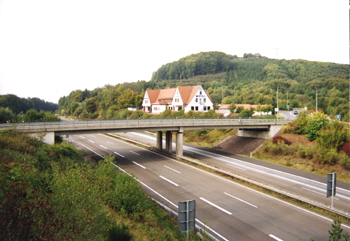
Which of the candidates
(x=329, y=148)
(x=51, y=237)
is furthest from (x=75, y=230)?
(x=329, y=148)

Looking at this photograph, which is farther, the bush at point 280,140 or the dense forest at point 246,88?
the dense forest at point 246,88

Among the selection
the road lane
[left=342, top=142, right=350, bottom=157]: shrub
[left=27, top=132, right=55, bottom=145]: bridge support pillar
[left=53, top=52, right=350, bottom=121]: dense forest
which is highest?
[left=53, top=52, right=350, bottom=121]: dense forest

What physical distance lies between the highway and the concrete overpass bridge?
6.01m


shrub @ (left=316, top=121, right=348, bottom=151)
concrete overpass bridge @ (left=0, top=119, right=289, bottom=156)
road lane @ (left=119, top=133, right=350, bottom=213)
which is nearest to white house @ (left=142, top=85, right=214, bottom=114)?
concrete overpass bridge @ (left=0, top=119, right=289, bottom=156)

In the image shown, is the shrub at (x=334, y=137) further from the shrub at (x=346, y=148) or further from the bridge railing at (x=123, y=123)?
the bridge railing at (x=123, y=123)

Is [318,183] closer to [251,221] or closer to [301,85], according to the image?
[251,221]

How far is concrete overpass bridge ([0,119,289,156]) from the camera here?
27250mm

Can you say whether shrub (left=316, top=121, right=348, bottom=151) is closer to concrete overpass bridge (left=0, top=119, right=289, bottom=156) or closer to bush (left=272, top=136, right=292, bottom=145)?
bush (left=272, top=136, right=292, bottom=145)

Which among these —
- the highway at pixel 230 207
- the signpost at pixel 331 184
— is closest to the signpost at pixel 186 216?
the highway at pixel 230 207

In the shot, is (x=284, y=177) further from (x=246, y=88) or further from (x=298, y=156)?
(x=246, y=88)

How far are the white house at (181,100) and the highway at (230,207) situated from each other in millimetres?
43863

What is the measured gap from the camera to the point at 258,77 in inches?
5733

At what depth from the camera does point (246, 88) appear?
111438 millimetres

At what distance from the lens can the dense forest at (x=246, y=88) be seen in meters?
82.0
